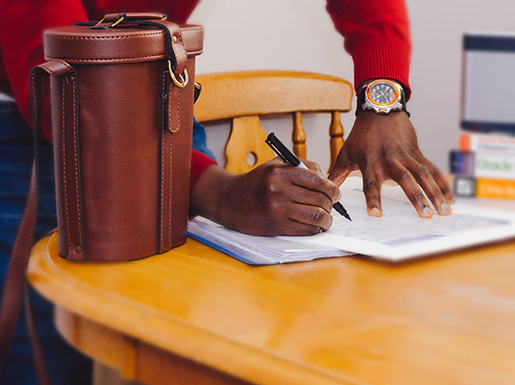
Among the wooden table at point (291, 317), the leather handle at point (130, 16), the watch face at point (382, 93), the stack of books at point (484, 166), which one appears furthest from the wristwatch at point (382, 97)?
the leather handle at point (130, 16)

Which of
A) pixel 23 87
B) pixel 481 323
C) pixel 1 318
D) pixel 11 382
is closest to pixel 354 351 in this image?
pixel 481 323

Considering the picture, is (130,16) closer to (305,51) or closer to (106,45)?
(106,45)

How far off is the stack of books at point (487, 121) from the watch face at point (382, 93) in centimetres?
10

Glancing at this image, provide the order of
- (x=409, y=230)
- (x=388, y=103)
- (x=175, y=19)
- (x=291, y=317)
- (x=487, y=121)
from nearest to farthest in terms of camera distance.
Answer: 1. (x=291, y=317)
2. (x=409, y=230)
3. (x=487, y=121)
4. (x=388, y=103)
5. (x=175, y=19)

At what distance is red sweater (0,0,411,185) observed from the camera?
736 mm

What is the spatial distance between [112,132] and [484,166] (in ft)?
1.53

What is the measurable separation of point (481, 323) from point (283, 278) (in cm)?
19

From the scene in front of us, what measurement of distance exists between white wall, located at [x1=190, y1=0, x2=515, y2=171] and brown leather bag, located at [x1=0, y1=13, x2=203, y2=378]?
32.7 inches

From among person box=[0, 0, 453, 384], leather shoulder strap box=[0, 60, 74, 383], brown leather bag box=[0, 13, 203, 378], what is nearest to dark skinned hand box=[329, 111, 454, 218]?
person box=[0, 0, 453, 384]

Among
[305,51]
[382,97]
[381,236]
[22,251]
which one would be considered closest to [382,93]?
[382,97]

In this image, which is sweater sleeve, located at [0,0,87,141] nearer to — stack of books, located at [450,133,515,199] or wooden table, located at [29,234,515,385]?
wooden table, located at [29,234,515,385]

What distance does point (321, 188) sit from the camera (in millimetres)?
721

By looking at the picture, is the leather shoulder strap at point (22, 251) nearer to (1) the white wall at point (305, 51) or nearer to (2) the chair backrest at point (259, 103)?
(2) the chair backrest at point (259, 103)

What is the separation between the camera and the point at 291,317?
0.52m
